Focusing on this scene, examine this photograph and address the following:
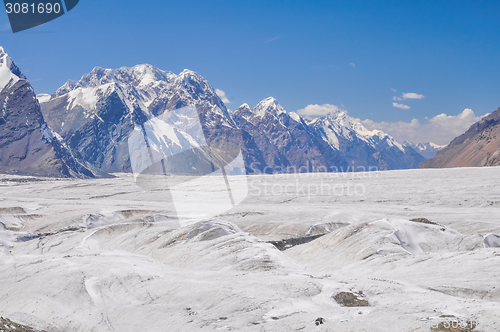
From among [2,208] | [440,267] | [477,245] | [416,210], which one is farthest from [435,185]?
[2,208]

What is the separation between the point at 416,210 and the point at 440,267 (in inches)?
932

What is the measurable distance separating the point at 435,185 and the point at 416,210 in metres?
17.0

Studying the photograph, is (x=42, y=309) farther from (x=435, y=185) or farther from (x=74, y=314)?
(x=435, y=185)

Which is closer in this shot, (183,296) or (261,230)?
(183,296)

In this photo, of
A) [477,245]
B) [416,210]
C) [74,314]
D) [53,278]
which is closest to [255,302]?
[74,314]

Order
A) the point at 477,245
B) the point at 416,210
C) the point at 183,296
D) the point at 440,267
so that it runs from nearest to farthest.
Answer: the point at 183,296, the point at 440,267, the point at 477,245, the point at 416,210

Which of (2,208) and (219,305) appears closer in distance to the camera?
(219,305)

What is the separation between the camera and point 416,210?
4000 centimetres

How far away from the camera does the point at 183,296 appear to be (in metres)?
16.0

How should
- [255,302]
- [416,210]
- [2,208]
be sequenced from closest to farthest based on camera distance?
[255,302] → [416,210] → [2,208]

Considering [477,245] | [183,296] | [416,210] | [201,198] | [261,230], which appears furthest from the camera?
[201,198]

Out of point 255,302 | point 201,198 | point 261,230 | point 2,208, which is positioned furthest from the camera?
point 201,198

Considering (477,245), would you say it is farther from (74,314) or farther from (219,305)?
(74,314)

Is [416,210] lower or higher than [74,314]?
lower
